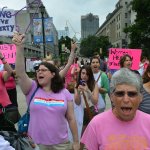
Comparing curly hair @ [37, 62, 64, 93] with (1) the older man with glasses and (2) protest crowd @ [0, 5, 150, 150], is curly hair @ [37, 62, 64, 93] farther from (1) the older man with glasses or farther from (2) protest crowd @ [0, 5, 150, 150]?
(1) the older man with glasses

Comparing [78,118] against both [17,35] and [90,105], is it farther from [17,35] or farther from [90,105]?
[17,35]

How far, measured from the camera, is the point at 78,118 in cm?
584

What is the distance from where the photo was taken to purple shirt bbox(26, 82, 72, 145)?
4316 mm

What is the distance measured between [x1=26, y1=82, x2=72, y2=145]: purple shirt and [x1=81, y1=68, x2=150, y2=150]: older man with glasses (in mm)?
1453

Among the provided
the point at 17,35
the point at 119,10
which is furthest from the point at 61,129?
the point at 119,10

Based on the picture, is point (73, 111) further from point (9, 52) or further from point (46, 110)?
point (9, 52)

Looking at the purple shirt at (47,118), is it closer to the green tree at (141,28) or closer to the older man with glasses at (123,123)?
the older man with glasses at (123,123)

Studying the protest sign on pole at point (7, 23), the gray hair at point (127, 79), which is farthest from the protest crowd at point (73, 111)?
the protest sign on pole at point (7, 23)

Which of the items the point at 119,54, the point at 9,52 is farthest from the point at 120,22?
the point at 9,52

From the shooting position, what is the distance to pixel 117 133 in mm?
2816

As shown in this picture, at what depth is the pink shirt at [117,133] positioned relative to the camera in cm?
278

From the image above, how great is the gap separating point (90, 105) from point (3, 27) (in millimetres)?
4335

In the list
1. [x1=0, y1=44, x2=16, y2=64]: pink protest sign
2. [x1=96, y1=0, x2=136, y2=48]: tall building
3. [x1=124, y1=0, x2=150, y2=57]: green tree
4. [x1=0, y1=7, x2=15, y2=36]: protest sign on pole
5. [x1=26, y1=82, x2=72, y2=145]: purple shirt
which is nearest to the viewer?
[x1=26, y1=82, x2=72, y2=145]: purple shirt

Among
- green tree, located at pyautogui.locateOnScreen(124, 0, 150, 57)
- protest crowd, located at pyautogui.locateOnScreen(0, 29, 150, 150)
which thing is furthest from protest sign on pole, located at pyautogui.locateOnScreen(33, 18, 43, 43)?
green tree, located at pyautogui.locateOnScreen(124, 0, 150, 57)
